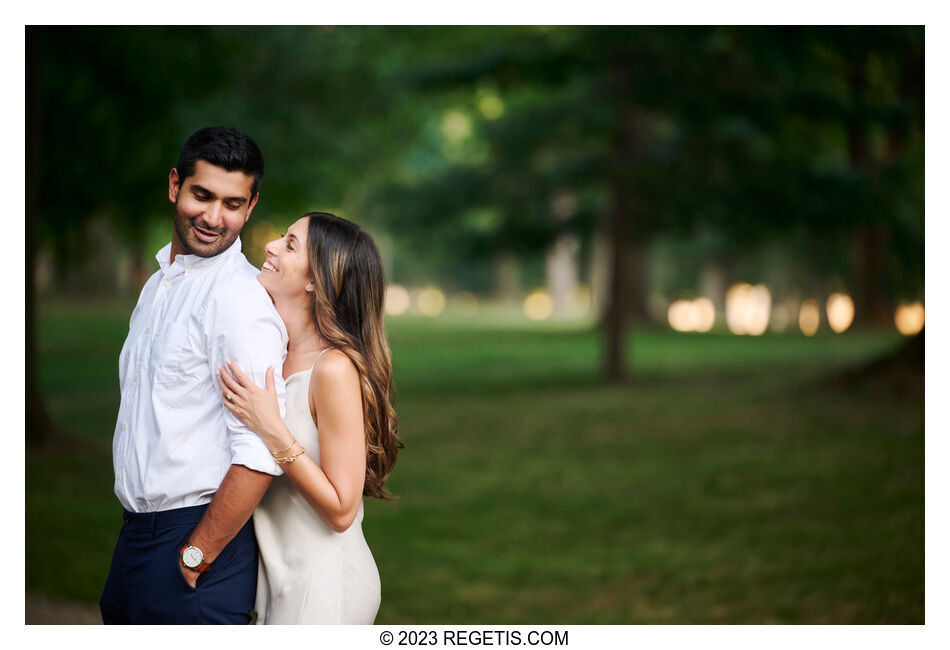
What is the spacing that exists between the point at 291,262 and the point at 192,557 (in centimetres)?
61

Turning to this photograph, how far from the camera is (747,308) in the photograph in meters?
26.5

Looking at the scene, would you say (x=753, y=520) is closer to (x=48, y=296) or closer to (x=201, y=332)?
(x=201, y=332)

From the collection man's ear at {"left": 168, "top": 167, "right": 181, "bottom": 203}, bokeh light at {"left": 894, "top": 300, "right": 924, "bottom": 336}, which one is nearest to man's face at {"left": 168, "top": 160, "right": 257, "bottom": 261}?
man's ear at {"left": 168, "top": 167, "right": 181, "bottom": 203}

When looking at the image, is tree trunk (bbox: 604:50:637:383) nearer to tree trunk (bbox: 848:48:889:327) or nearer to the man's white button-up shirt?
tree trunk (bbox: 848:48:889:327)

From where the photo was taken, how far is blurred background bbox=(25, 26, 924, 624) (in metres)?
6.06

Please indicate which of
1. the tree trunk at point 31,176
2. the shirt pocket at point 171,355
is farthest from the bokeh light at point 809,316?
the shirt pocket at point 171,355

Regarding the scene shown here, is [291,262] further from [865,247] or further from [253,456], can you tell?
[865,247]

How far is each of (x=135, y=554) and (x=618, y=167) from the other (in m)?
10.2

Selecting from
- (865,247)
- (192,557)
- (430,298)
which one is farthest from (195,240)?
(430,298)

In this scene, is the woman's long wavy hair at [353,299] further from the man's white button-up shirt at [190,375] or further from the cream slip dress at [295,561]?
the cream slip dress at [295,561]

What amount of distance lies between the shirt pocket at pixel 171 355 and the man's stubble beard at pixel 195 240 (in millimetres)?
155

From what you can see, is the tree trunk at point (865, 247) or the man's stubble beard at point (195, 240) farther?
the tree trunk at point (865, 247)

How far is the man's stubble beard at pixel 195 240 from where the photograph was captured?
1889 millimetres
